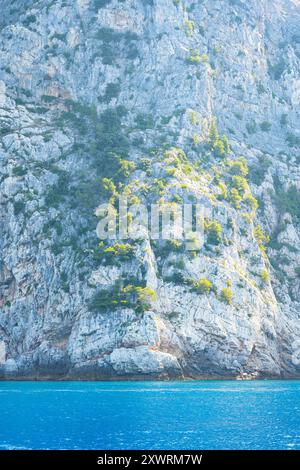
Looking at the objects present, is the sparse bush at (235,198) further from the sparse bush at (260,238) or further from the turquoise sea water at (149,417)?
the turquoise sea water at (149,417)

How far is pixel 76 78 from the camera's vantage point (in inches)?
4483

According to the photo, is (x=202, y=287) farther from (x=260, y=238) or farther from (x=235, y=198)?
(x=235, y=198)

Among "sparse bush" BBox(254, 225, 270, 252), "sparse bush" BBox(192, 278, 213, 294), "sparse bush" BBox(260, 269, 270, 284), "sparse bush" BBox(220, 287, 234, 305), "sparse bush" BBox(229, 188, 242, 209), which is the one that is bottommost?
"sparse bush" BBox(220, 287, 234, 305)

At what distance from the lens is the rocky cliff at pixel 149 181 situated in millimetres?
82875

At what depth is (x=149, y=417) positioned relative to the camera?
48688 millimetres

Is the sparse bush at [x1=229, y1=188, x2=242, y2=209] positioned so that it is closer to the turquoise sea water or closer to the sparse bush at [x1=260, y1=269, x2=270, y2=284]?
the sparse bush at [x1=260, y1=269, x2=270, y2=284]

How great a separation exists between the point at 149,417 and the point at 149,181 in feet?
175

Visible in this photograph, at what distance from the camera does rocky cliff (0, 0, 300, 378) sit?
82.9m

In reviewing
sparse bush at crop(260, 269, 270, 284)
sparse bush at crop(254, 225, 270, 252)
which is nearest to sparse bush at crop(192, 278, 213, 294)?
sparse bush at crop(260, 269, 270, 284)

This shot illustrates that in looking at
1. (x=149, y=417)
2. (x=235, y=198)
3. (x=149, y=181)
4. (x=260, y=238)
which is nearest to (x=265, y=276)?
(x=260, y=238)

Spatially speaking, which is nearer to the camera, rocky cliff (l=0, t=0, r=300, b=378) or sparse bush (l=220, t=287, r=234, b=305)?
rocky cliff (l=0, t=0, r=300, b=378)

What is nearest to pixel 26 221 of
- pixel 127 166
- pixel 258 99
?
pixel 127 166

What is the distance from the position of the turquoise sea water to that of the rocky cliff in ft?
39.1
